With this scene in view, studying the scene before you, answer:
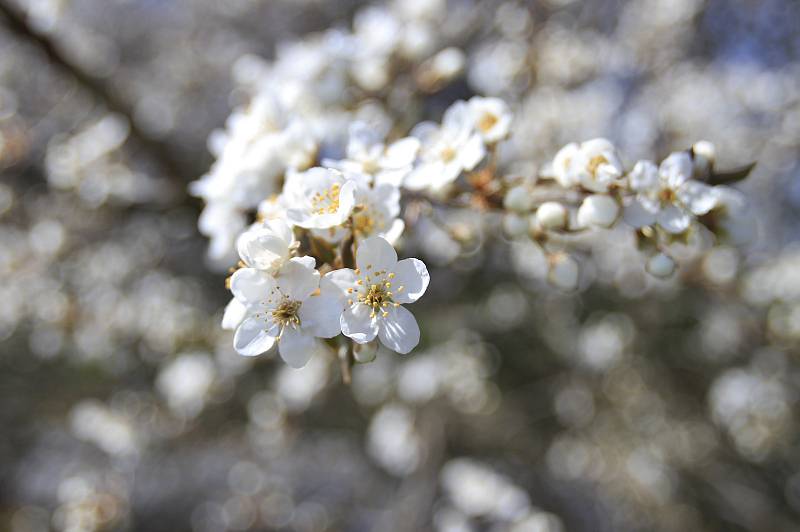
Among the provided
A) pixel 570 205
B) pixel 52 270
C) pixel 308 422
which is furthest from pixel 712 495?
pixel 52 270

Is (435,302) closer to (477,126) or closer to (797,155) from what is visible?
(797,155)

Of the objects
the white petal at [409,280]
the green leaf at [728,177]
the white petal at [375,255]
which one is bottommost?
the green leaf at [728,177]

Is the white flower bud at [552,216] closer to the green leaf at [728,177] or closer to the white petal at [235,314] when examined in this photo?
the green leaf at [728,177]

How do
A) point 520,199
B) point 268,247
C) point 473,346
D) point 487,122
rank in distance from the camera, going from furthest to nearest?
1. point 473,346
2. point 487,122
3. point 520,199
4. point 268,247

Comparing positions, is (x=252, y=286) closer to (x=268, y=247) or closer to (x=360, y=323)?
(x=268, y=247)

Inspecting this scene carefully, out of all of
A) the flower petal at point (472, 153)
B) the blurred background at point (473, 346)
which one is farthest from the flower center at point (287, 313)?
the blurred background at point (473, 346)

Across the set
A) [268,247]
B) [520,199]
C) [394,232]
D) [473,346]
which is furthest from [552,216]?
[473,346]
